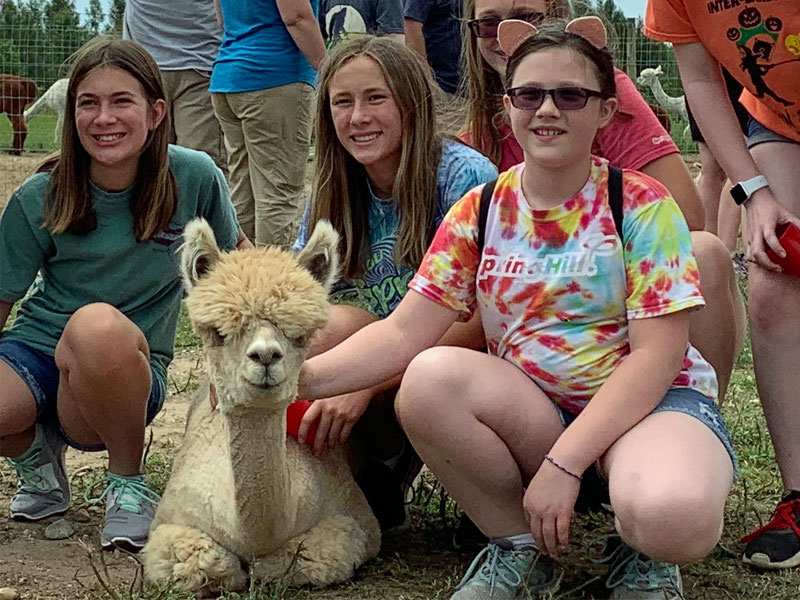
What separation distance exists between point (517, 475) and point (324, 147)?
3.96 feet

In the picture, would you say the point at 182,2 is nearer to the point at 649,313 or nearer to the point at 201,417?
the point at 201,417

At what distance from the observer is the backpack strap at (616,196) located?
9.27 feet

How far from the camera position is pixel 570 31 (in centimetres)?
286

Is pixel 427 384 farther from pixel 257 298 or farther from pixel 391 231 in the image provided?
pixel 391 231

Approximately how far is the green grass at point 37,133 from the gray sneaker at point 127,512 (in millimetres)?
10054

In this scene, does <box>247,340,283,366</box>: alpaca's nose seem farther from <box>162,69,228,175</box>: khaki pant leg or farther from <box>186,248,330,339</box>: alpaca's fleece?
<box>162,69,228,175</box>: khaki pant leg

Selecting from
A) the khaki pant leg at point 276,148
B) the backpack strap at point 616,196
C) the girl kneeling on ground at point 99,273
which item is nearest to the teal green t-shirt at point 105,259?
the girl kneeling on ground at point 99,273

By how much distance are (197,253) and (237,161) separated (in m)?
4.05

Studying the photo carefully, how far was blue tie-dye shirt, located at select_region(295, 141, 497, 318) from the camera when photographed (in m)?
3.39

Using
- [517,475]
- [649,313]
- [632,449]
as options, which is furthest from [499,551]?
[649,313]

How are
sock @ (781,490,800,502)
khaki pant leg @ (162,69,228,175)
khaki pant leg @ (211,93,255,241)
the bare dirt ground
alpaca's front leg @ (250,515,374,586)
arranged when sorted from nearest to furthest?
alpaca's front leg @ (250,515,374,586) < the bare dirt ground < sock @ (781,490,800,502) < khaki pant leg @ (211,93,255,241) < khaki pant leg @ (162,69,228,175)

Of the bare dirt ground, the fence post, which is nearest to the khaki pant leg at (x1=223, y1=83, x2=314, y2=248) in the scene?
the bare dirt ground

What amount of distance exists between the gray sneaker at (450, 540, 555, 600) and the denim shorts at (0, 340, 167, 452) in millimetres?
1300

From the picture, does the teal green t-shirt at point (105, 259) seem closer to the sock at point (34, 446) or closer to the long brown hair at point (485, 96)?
the sock at point (34, 446)
